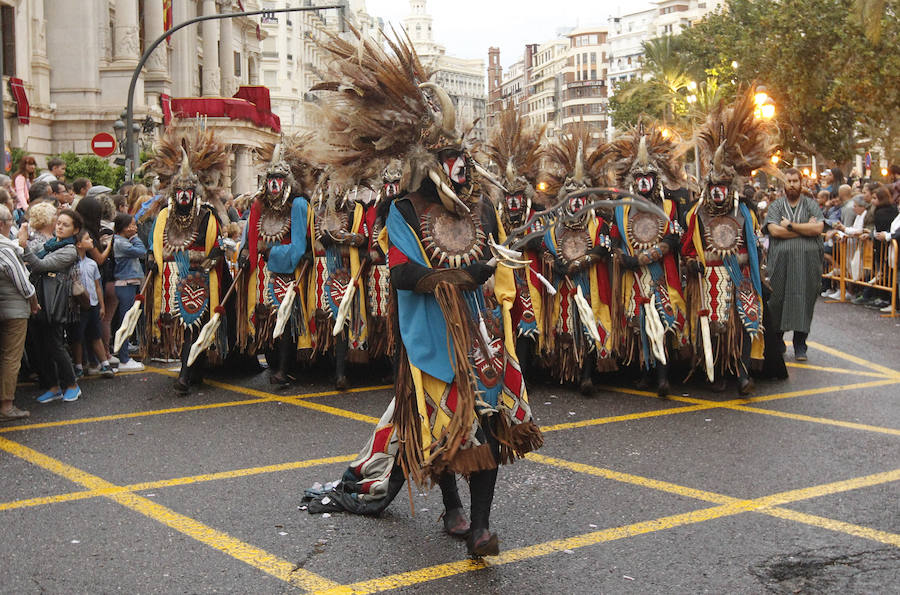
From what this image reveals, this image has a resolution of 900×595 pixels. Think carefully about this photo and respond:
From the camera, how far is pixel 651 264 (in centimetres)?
960

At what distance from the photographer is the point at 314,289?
1027 cm

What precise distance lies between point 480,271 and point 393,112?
97cm

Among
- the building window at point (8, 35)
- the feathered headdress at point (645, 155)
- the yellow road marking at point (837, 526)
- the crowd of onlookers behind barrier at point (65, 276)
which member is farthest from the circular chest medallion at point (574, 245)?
the building window at point (8, 35)

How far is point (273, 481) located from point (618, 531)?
2.29 metres

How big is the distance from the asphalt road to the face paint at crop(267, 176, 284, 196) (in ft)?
6.43

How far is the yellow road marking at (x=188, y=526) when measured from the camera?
4.95m

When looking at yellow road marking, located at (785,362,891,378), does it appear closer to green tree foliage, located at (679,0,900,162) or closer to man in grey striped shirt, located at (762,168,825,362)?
man in grey striped shirt, located at (762,168,825,362)

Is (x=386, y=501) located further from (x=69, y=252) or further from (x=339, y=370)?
(x=69, y=252)

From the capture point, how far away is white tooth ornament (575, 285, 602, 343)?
948 cm

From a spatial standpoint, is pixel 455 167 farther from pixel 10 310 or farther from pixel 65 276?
pixel 65 276

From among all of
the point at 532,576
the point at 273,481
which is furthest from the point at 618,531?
the point at 273,481

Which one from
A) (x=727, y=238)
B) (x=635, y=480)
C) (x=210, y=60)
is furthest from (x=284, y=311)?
(x=210, y=60)

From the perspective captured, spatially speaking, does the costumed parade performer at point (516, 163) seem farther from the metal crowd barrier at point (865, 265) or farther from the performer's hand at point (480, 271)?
the metal crowd barrier at point (865, 265)

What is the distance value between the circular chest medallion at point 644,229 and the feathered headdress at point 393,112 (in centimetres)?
433
